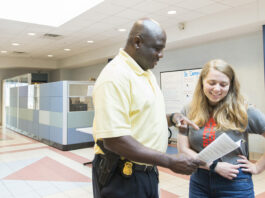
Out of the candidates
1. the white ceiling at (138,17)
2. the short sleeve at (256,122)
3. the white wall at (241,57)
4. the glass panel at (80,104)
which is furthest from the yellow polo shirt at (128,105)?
the glass panel at (80,104)

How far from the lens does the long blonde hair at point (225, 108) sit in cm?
137

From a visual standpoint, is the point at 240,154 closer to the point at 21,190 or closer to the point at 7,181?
the point at 21,190

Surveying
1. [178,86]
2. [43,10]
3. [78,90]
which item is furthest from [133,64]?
[178,86]

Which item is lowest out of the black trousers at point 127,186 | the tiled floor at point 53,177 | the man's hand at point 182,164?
the tiled floor at point 53,177

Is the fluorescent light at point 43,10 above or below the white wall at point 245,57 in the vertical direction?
above

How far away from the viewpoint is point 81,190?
3531mm

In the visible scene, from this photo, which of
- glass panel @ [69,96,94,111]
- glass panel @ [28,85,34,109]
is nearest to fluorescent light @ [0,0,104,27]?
glass panel @ [69,96,94,111]

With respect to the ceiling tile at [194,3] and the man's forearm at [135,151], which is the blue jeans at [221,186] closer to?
the man's forearm at [135,151]

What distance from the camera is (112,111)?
3.08 ft

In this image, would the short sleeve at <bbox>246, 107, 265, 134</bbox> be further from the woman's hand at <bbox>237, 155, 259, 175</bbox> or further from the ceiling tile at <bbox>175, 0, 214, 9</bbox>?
the ceiling tile at <bbox>175, 0, 214, 9</bbox>

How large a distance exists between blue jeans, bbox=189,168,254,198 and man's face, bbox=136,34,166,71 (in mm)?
718

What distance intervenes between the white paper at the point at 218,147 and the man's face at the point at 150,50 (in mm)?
466

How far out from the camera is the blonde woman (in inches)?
52.9

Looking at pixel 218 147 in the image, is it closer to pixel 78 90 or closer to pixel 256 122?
pixel 256 122
